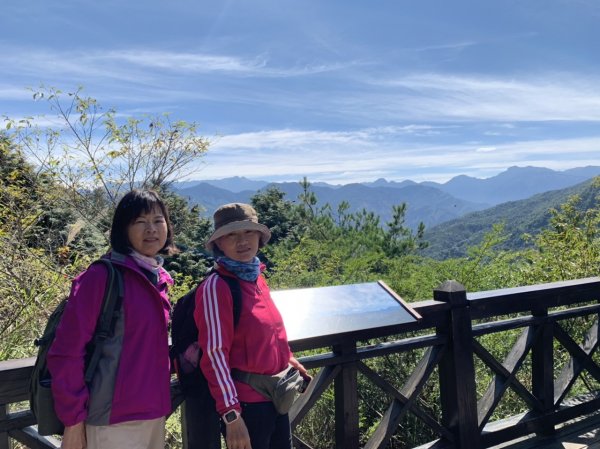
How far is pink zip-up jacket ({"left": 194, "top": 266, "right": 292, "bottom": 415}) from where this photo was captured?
1604 millimetres

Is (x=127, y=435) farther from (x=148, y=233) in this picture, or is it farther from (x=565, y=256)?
(x=565, y=256)

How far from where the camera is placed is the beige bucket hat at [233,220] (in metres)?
1.77

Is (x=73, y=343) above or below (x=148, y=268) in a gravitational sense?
below

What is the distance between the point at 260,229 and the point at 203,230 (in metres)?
21.6

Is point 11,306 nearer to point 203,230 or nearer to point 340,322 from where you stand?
point 340,322

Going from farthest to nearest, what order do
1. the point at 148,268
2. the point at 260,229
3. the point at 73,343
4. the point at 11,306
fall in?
the point at 11,306 → the point at 260,229 → the point at 148,268 → the point at 73,343

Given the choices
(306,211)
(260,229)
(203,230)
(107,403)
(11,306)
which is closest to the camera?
(107,403)

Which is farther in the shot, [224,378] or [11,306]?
[11,306]

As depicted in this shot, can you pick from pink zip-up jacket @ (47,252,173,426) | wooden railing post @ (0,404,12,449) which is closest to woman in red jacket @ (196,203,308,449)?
pink zip-up jacket @ (47,252,173,426)

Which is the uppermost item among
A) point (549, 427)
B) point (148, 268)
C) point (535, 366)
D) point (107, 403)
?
point (148, 268)

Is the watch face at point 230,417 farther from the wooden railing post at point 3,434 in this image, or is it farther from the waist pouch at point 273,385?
the wooden railing post at point 3,434

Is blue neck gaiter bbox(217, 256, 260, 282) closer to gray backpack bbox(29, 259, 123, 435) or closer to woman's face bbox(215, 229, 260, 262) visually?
woman's face bbox(215, 229, 260, 262)

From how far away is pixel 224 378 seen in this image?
1.60 metres

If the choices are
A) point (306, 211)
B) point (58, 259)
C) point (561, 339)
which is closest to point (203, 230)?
point (306, 211)
